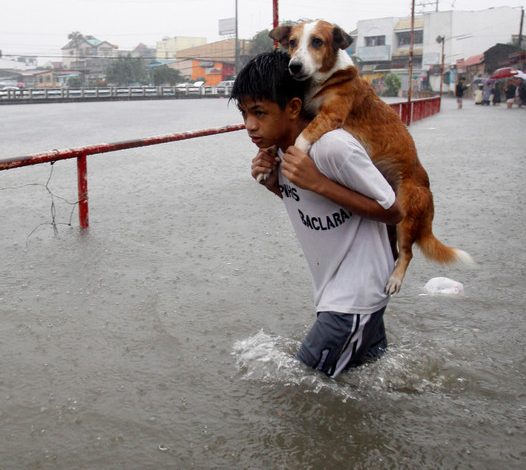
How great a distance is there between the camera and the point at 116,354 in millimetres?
3381

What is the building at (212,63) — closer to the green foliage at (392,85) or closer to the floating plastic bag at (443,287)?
the green foliage at (392,85)

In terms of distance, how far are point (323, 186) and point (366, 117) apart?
3.53 feet

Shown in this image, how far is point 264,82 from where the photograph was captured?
2.49m

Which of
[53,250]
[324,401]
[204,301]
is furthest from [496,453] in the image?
[53,250]

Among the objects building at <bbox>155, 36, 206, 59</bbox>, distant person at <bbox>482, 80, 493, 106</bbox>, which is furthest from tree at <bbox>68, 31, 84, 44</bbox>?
distant person at <bbox>482, 80, 493, 106</bbox>

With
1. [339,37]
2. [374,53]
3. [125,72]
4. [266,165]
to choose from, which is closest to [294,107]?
[266,165]

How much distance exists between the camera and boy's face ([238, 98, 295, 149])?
8.25 ft

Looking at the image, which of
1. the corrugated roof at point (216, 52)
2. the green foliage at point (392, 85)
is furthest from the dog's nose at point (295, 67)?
the corrugated roof at point (216, 52)

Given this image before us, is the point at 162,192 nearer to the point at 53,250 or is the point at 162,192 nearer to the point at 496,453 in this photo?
the point at 53,250

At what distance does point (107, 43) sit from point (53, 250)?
13105 centimetres

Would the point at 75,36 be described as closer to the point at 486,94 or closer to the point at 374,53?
the point at 374,53

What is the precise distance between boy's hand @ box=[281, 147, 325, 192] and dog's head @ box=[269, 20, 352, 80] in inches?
26.7

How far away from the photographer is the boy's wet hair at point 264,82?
249 cm

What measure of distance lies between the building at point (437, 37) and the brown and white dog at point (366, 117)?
6381cm
